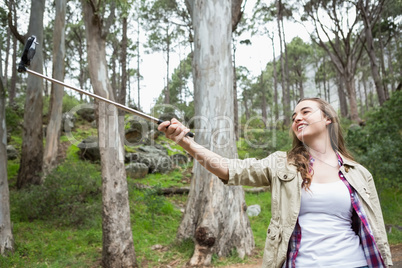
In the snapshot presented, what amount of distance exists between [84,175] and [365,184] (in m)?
7.49

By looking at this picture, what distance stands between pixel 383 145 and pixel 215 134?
4816 millimetres

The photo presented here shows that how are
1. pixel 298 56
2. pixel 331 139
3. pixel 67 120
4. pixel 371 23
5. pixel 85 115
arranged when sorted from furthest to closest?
pixel 298 56, pixel 85 115, pixel 371 23, pixel 67 120, pixel 331 139

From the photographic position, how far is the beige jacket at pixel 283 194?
64.6 inches

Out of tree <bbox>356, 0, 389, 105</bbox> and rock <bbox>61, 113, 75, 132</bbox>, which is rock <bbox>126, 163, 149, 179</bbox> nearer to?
rock <bbox>61, 113, 75, 132</bbox>

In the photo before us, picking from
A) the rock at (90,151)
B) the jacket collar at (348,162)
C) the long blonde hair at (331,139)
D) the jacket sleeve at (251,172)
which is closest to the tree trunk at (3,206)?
the jacket sleeve at (251,172)

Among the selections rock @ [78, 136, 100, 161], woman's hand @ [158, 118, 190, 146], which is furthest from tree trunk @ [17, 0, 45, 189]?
woman's hand @ [158, 118, 190, 146]

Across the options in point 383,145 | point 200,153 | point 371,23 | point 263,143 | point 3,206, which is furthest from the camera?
point 371,23

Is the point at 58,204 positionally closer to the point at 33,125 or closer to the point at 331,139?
the point at 33,125

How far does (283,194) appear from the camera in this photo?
68.0 inches

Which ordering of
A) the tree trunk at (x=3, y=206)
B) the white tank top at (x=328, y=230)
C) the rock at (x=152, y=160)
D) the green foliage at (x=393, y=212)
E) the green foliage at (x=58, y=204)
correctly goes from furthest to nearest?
the rock at (x=152, y=160), the green foliage at (x=58, y=204), the green foliage at (x=393, y=212), the tree trunk at (x=3, y=206), the white tank top at (x=328, y=230)

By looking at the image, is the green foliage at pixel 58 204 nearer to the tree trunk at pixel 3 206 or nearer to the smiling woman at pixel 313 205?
the tree trunk at pixel 3 206

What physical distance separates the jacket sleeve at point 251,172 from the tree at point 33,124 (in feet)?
29.5

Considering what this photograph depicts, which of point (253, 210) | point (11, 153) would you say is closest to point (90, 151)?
point (11, 153)

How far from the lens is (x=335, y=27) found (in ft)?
52.2
